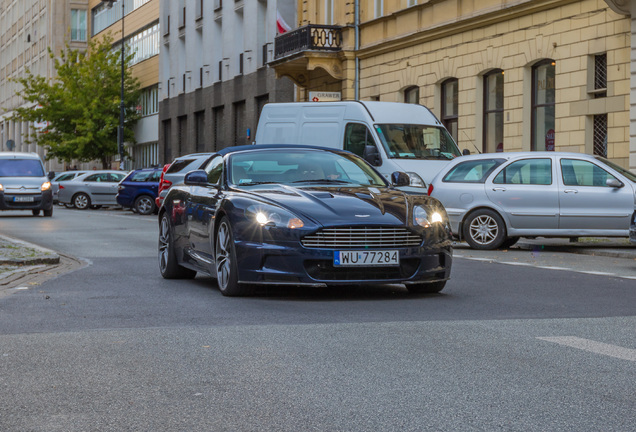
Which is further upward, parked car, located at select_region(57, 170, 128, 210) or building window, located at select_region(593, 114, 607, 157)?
building window, located at select_region(593, 114, 607, 157)

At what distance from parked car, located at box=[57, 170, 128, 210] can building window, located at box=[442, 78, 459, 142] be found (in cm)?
1617

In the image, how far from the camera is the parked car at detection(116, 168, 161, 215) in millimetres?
38688

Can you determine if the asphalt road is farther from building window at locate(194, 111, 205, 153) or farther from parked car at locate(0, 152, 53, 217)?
building window at locate(194, 111, 205, 153)

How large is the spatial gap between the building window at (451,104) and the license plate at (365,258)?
22.4 metres

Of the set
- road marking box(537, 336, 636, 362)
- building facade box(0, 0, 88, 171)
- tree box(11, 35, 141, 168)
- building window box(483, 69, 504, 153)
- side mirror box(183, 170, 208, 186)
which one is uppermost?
building facade box(0, 0, 88, 171)

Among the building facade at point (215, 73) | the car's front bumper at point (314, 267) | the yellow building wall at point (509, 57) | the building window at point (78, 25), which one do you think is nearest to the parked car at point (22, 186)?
the yellow building wall at point (509, 57)

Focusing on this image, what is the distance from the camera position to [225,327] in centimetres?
880

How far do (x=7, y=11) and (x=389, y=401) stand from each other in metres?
116

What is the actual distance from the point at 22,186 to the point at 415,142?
1456cm

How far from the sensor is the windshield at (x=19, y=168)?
34.6m

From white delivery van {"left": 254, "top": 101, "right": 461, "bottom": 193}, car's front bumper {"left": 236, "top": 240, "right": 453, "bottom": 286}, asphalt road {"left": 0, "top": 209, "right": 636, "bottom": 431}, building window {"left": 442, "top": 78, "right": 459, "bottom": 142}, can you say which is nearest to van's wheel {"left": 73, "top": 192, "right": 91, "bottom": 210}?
building window {"left": 442, "top": 78, "right": 459, "bottom": 142}

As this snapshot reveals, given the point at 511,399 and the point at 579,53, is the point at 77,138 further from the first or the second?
the point at 511,399

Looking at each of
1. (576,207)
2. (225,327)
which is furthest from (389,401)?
(576,207)

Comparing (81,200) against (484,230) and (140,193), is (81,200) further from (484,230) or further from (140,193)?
(484,230)
